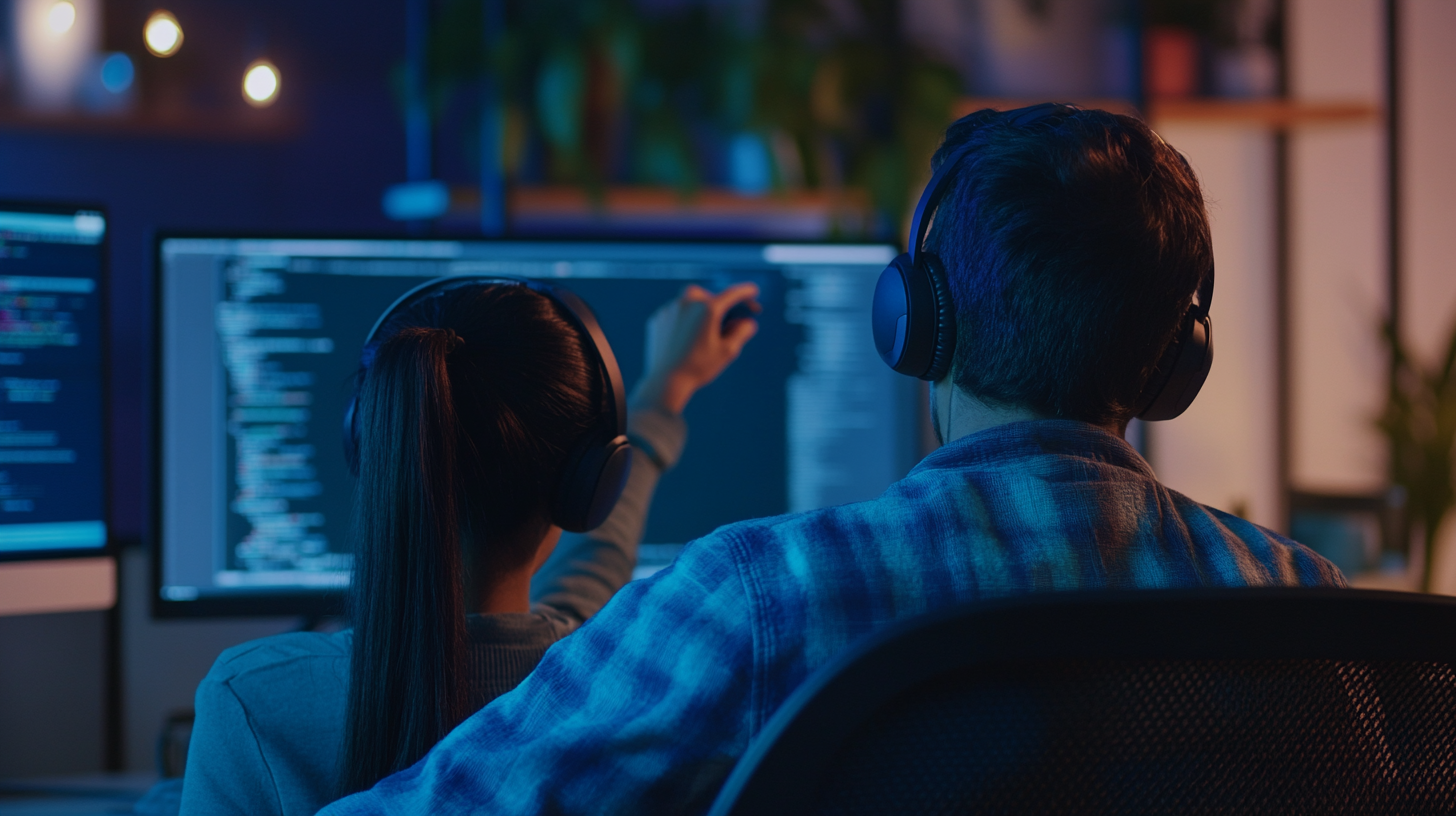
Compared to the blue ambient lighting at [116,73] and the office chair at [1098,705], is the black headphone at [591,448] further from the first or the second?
the blue ambient lighting at [116,73]

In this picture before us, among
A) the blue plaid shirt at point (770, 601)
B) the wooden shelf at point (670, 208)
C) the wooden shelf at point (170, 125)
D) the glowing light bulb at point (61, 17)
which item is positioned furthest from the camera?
the wooden shelf at point (170, 125)

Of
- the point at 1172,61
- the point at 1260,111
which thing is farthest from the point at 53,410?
the point at 1260,111

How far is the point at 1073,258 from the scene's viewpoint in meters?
0.65

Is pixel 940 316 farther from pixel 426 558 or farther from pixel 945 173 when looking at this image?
pixel 426 558

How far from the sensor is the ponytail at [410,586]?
788mm

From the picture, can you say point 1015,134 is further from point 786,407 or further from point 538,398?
point 786,407

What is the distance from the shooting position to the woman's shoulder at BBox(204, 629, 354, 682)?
0.84 meters

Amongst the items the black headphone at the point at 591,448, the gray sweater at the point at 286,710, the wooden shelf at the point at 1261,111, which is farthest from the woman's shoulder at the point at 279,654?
the wooden shelf at the point at 1261,111

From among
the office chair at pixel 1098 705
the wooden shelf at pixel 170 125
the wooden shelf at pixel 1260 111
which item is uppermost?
the wooden shelf at pixel 170 125

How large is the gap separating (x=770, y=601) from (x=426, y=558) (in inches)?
13.1

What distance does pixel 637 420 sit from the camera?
1252 millimetres

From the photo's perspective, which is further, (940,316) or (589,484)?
(589,484)

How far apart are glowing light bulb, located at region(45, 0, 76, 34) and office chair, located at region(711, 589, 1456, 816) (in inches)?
135

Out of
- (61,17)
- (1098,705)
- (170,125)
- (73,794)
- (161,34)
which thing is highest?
(61,17)
